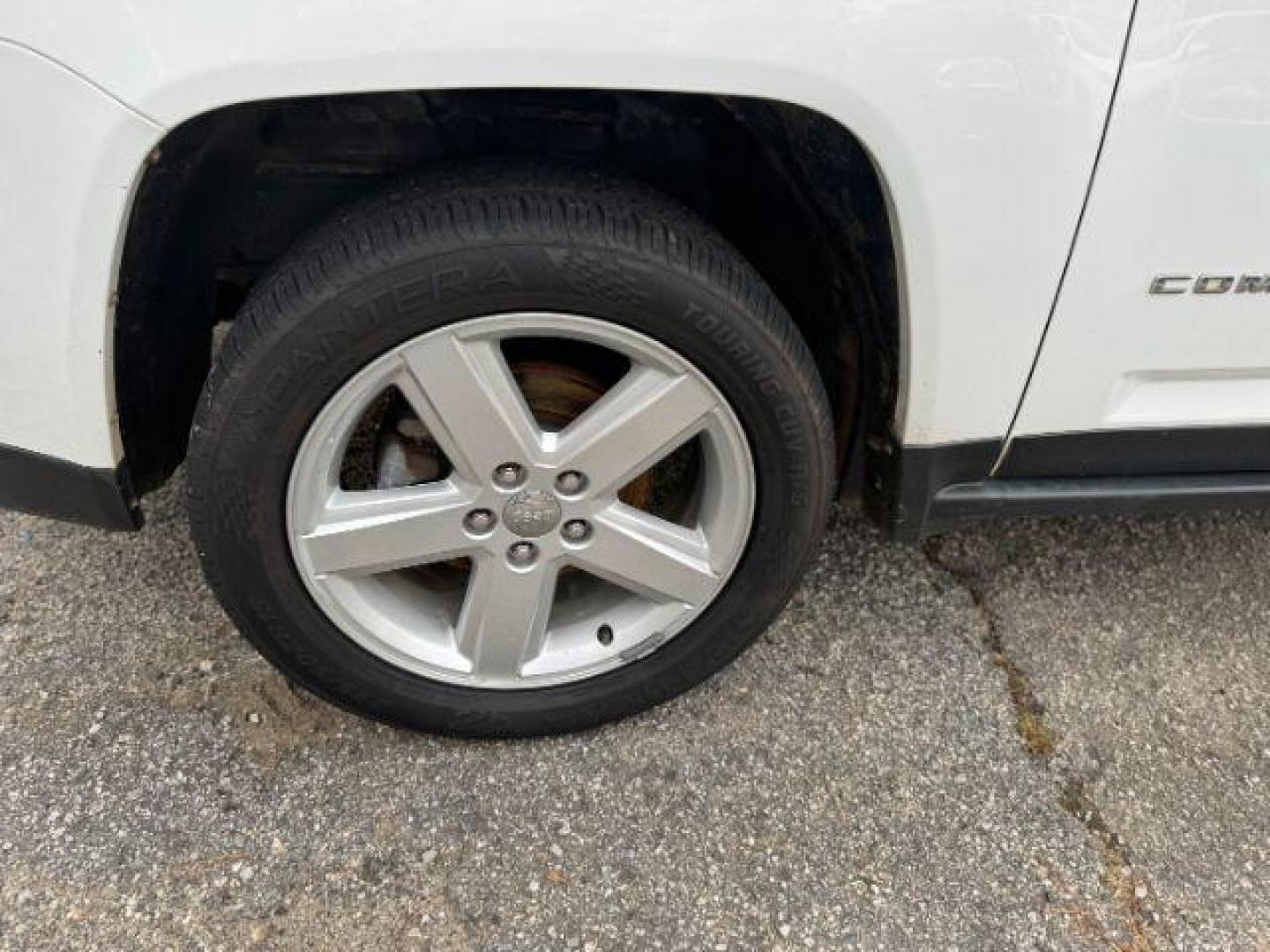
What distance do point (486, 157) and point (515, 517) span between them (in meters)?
0.56

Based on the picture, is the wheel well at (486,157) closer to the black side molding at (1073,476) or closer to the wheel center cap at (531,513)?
the black side molding at (1073,476)

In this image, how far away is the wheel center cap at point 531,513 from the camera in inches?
63.9

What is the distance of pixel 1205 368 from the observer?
1620 millimetres

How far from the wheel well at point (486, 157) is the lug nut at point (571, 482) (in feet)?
1.61

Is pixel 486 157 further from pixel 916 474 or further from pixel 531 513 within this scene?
pixel 916 474

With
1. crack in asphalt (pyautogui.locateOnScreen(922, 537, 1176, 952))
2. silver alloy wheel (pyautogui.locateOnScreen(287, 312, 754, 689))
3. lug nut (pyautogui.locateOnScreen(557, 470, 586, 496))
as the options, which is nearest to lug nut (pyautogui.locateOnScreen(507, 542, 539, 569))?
silver alloy wheel (pyautogui.locateOnScreen(287, 312, 754, 689))

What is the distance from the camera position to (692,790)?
1829mm

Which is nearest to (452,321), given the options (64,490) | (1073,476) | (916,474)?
(64,490)

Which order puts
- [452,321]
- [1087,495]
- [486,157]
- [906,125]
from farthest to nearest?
[1087,495] → [486,157] → [452,321] → [906,125]

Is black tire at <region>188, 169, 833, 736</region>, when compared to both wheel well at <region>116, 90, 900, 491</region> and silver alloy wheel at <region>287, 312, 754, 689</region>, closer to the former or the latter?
silver alloy wheel at <region>287, 312, 754, 689</region>

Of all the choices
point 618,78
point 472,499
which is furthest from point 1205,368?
point 472,499

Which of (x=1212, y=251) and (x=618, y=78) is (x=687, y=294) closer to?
(x=618, y=78)

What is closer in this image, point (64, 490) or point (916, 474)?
point (64, 490)

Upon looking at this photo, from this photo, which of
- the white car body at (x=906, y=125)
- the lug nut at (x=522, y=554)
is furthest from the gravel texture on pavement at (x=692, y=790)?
the white car body at (x=906, y=125)
